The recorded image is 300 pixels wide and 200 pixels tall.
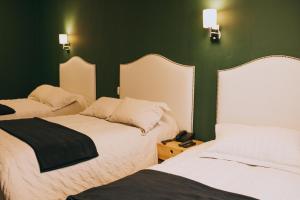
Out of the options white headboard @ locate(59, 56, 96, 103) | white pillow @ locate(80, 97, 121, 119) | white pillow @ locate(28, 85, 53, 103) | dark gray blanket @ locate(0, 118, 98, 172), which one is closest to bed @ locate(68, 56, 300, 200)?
dark gray blanket @ locate(0, 118, 98, 172)

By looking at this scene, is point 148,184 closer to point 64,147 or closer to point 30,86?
point 64,147

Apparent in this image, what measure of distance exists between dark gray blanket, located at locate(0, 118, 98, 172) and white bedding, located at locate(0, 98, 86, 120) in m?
0.90

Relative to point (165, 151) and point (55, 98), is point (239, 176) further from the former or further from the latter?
point (55, 98)

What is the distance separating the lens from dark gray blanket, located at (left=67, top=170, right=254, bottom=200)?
1.47 metres

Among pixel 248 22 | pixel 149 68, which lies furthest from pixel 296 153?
pixel 149 68

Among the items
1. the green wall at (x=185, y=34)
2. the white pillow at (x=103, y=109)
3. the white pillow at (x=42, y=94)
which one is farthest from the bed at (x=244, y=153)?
the white pillow at (x=42, y=94)

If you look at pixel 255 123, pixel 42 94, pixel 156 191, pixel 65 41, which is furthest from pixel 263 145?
pixel 65 41

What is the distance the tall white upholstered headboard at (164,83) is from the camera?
3.04 metres

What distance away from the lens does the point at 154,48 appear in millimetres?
3379

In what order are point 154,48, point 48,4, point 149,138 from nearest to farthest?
point 149,138 → point 154,48 → point 48,4

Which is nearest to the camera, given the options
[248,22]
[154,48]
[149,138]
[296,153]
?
[296,153]

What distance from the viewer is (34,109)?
3.83 metres

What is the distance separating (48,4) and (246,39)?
3903 mm

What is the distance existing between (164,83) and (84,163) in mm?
1299
